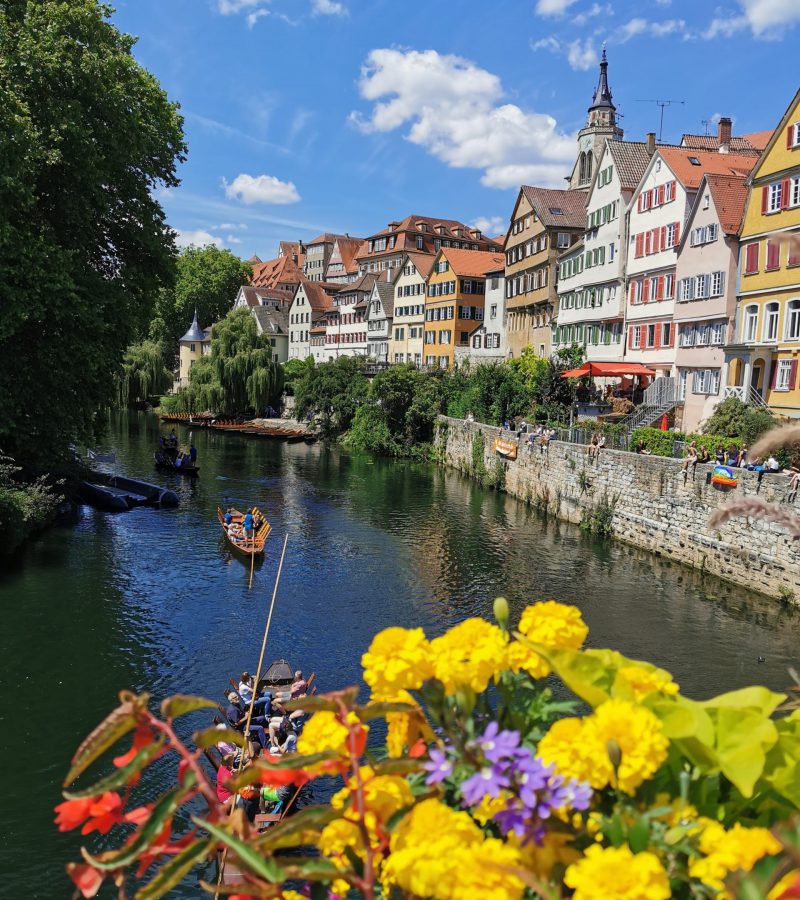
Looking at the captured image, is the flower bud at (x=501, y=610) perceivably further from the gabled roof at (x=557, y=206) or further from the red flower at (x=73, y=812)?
the gabled roof at (x=557, y=206)

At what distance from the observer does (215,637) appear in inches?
680

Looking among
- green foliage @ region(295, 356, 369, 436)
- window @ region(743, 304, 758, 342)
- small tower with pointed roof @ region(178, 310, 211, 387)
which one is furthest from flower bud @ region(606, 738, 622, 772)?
small tower with pointed roof @ region(178, 310, 211, 387)

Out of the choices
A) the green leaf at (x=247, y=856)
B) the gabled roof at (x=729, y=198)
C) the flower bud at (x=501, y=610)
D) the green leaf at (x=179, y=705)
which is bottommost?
the green leaf at (x=247, y=856)

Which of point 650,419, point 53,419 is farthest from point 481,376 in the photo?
point 53,419

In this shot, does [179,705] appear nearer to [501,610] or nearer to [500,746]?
[500,746]

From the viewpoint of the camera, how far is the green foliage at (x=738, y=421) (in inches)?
1019

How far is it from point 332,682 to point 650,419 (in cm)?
2269

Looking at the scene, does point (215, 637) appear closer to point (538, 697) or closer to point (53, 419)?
point (53, 419)

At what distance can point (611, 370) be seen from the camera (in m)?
36.5

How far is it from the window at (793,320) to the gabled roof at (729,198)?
15.3ft

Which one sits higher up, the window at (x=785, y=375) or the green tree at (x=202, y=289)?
the green tree at (x=202, y=289)

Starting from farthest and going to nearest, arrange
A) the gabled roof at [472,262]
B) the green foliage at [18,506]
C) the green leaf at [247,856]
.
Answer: the gabled roof at [472,262] < the green foliage at [18,506] < the green leaf at [247,856]

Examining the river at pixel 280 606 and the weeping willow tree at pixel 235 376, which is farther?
the weeping willow tree at pixel 235 376

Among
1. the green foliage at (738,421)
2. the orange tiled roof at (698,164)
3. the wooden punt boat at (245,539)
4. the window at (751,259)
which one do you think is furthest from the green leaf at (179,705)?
the orange tiled roof at (698,164)
